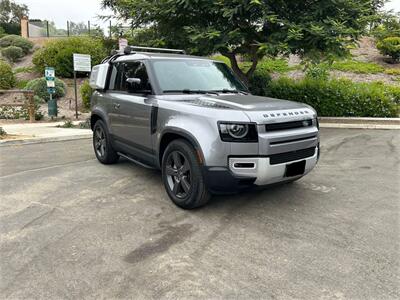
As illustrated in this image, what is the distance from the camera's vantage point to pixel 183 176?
426cm

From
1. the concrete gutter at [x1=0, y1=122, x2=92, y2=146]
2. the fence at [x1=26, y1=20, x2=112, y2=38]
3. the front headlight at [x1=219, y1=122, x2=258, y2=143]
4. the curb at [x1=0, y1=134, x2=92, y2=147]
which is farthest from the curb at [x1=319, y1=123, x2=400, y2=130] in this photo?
the fence at [x1=26, y1=20, x2=112, y2=38]

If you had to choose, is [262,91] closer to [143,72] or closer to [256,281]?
[143,72]

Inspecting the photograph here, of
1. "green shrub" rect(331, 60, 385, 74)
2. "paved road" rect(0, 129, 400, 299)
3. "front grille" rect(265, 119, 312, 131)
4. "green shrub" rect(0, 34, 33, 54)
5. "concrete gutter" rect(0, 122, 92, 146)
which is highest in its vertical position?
"green shrub" rect(0, 34, 33, 54)

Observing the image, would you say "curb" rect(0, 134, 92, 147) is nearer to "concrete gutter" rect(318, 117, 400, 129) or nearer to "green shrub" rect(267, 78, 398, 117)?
"green shrub" rect(267, 78, 398, 117)

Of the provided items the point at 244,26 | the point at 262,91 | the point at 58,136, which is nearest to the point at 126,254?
the point at 58,136

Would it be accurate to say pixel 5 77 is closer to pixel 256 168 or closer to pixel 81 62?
pixel 81 62

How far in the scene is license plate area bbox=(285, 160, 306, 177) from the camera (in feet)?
13.3

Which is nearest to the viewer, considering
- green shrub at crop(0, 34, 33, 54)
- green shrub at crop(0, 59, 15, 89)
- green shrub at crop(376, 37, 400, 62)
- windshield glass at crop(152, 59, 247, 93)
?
windshield glass at crop(152, 59, 247, 93)

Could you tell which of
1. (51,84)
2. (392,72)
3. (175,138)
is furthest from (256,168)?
(392,72)

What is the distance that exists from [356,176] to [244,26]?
20.2 ft

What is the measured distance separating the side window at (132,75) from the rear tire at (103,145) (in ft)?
2.90

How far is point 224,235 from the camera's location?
363 centimetres

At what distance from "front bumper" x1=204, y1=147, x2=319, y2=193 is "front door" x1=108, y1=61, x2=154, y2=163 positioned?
4.12 feet

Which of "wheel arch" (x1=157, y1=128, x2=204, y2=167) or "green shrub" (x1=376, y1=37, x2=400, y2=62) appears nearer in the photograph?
"wheel arch" (x1=157, y1=128, x2=204, y2=167)
